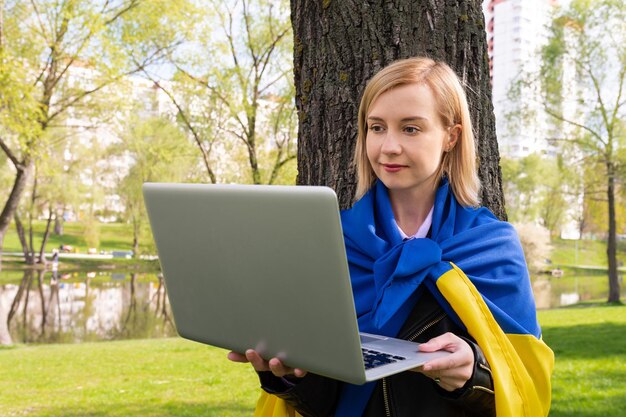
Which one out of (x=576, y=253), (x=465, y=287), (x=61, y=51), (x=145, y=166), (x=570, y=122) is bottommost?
(x=576, y=253)

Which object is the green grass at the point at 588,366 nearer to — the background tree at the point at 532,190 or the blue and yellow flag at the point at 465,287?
the blue and yellow flag at the point at 465,287

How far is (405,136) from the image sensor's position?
168cm

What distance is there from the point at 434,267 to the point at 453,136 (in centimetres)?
38

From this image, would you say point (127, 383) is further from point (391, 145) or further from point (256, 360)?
point (391, 145)

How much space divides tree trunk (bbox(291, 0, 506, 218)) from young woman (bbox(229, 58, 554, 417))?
533 millimetres

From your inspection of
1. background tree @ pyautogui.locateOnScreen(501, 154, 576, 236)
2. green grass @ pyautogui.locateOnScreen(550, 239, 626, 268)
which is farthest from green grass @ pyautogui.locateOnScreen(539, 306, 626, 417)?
green grass @ pyautogui.locateOnScreen(550, 239, 626, 268)

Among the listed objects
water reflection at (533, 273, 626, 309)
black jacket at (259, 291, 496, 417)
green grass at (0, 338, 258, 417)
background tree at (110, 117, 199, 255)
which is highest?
background tree at (110, 117, 199, 255)

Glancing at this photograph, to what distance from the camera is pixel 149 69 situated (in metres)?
18.5

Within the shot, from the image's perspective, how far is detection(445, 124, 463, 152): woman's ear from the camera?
1777mm

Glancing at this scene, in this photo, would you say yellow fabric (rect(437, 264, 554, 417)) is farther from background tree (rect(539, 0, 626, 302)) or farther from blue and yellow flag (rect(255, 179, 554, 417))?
background tree (rect(539, 0, 626, 302))

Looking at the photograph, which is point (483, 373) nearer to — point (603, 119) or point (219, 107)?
point (219, 107)

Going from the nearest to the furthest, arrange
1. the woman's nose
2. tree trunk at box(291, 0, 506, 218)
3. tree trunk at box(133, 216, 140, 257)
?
1. the woman's nose
2. tree trunk at box(291, 0, 506, 218)
3. tree trunk at box(133, 216, 140, 257)

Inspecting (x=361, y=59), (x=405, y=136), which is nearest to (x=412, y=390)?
(x=405, y=136)

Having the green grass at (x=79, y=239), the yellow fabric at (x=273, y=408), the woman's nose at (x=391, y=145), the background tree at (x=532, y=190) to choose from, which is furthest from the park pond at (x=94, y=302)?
the woman's nose at (x=391, y=145)
